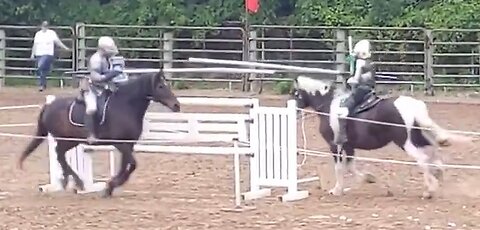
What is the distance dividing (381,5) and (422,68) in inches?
154

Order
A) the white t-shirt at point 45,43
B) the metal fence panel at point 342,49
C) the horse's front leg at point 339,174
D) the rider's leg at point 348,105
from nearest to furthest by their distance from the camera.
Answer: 1. the horse's front leg at point 339,174
2. the rider's leg at point 348,105
3. the white t-shirt at point 45,43
4. the metal fence panel at point 342,49

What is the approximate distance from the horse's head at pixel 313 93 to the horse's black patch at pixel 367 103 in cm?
46

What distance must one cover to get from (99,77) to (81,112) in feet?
1.74

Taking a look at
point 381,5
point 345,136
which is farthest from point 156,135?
point 381,5

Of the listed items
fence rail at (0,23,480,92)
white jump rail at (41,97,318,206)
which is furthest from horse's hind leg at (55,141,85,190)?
fence rail at (0,23,480,92)

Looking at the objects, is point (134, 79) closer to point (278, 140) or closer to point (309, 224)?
point (278, 140)

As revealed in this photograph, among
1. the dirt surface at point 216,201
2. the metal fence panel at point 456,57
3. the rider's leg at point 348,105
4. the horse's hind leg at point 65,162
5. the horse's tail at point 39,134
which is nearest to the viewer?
the dirt surface at point 216,201

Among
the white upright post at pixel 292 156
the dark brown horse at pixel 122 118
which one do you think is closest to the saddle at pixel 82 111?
the dark brown horse at pixel 122 118

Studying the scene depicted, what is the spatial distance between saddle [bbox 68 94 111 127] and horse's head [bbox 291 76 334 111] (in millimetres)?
2127

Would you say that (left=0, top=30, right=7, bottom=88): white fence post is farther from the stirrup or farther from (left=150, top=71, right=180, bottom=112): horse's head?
(left=150, top=71, right=180, bottom=112): horse's head

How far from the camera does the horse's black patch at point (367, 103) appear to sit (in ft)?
42.8

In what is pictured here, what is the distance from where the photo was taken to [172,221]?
11094 millimetres

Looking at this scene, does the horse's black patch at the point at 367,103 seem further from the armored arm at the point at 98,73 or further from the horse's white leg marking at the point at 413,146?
the armored arm at the point at 98,73

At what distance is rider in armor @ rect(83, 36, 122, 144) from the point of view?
42.5 ft
